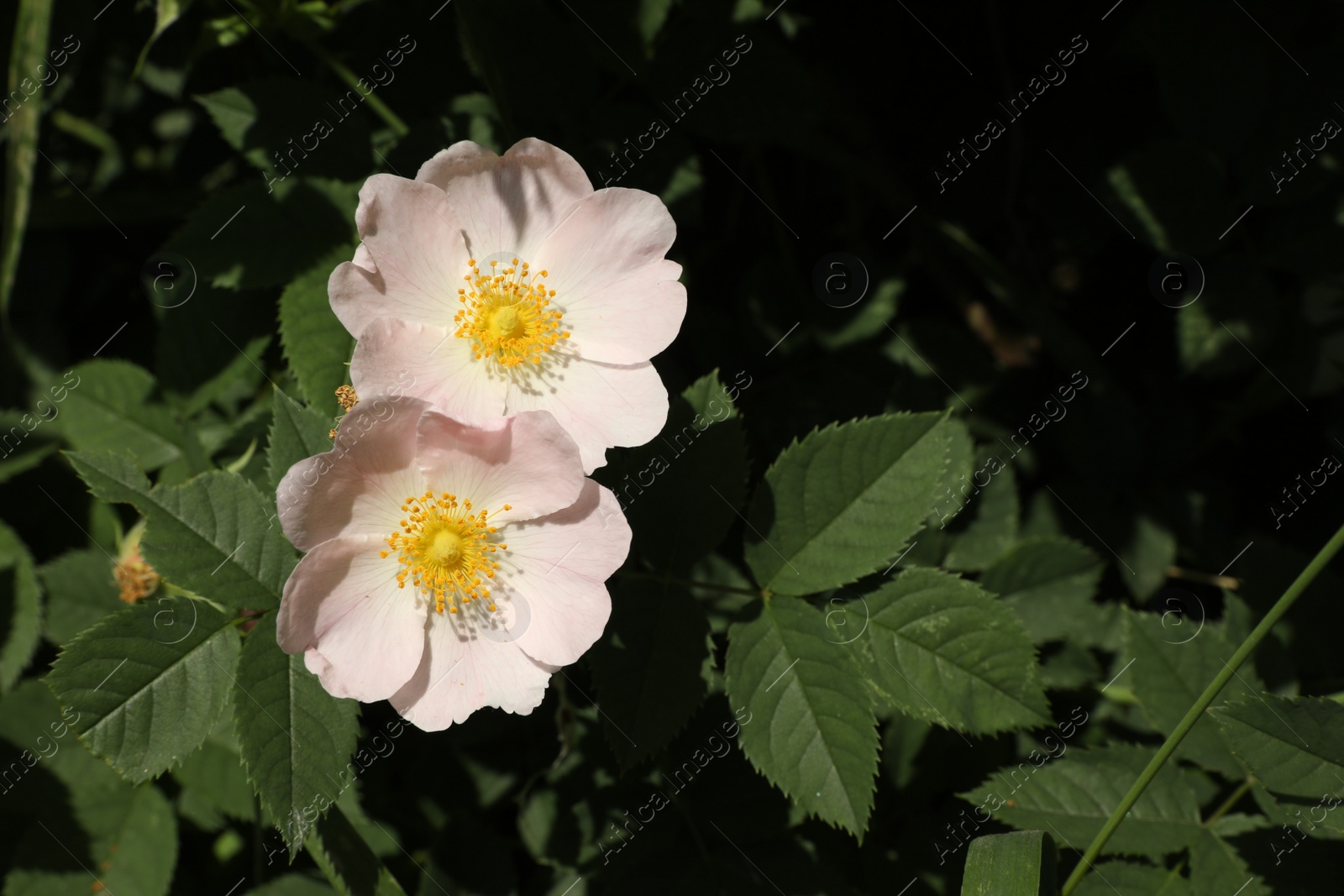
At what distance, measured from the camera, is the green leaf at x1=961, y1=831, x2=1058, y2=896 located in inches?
65.7

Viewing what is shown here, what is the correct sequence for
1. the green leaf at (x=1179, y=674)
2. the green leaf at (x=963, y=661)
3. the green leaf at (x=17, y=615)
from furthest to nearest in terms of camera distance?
the green leaf at (x=17, y=615), the green leaf at (x=1179, y=674), the green leaf at (x=963, y=661)

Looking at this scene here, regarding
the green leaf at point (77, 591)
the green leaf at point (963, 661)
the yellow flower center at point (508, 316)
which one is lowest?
the green leaf at point (963, 661)

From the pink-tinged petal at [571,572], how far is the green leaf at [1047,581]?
1261mm

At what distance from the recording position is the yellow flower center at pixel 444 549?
1.76 meters

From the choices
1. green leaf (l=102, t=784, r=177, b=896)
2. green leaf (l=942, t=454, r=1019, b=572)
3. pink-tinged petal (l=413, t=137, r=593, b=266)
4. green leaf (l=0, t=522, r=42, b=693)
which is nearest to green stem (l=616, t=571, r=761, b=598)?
pink-tinged petal (l=413, t=137, r=593, b=266)

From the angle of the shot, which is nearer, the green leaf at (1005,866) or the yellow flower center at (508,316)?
Answer: the green leaf at (1005,866)

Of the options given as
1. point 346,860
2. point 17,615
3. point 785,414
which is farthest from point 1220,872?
point 17,615

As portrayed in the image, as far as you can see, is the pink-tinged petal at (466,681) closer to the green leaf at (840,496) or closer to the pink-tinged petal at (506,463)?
the pink-tinged petal at (506,463)

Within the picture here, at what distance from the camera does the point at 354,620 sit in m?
Result: 1.69

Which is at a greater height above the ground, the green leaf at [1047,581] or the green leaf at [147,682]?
the green leaf at [147,682]

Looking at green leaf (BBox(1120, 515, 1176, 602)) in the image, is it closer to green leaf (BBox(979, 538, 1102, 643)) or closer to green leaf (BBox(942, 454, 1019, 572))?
green leaf (BBox(979, 538, 1102, 643))

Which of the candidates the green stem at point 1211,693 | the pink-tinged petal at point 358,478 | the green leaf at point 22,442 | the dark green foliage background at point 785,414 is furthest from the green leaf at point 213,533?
the green stem at point 1211,693

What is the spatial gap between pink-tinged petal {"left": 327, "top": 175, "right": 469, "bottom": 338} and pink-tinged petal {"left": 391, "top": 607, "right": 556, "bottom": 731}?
25.1 inches

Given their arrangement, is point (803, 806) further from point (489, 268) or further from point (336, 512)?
point (489, 268)
